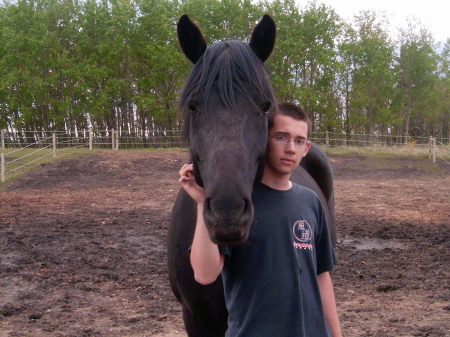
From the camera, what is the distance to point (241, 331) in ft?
5.29

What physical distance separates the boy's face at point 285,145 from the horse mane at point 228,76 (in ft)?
0.34

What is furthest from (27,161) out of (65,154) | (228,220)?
(228,220)

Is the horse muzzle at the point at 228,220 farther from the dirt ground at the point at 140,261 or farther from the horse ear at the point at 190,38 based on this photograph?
the dirt ground at the point at 140,261

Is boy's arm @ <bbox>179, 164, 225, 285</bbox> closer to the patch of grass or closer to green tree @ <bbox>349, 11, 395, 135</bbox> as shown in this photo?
the patch of grass

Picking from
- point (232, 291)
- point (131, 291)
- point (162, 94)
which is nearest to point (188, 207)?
point (232, 291)

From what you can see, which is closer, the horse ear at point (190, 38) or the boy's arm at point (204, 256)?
the boy's arm at point (204, 256)

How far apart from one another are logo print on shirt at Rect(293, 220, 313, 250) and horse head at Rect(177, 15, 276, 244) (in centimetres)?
25

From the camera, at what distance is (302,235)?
1.68 meters

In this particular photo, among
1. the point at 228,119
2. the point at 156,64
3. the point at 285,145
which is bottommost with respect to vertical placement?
the point at 285,145

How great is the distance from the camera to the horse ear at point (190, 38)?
6.11 feet

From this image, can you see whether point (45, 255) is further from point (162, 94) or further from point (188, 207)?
point (162, 94)

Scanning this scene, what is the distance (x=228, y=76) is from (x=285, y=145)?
14.3 inches

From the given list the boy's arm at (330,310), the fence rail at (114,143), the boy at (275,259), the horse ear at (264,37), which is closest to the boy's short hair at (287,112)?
the boy at (275,259)

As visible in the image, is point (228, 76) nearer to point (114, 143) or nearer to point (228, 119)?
point (228, 119)
